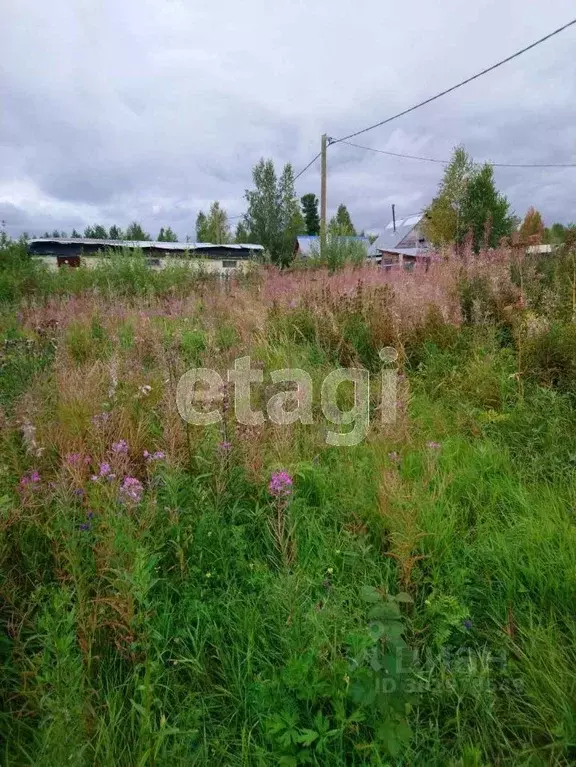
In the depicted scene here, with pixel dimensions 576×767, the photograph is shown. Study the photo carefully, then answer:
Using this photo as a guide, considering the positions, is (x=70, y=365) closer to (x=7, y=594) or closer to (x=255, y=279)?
(x=7, y=594)

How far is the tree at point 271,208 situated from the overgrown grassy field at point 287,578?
32.6m

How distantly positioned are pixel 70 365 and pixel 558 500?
134 inches

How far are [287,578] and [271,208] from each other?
35388mm

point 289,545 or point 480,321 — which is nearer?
point 289,545

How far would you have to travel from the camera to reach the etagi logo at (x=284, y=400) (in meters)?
2.53

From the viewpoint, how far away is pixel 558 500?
199 centimetres

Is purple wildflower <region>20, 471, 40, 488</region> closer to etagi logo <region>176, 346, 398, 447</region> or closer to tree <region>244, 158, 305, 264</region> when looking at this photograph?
etagi logo <region>176, 346, 398, 447</region>

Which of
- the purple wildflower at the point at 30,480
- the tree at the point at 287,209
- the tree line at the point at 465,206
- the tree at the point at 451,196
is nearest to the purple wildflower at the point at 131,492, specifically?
the purple wildflower at the point at 30,480

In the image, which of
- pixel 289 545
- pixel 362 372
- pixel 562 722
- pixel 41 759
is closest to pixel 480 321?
pixel 362 372

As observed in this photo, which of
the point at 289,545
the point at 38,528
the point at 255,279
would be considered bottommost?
the point at 289,545

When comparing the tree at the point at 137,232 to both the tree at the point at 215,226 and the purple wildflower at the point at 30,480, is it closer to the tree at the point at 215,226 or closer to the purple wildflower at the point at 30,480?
the tree at the point at 215,226

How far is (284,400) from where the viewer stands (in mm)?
2799

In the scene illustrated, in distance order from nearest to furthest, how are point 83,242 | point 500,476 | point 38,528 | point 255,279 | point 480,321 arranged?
point 38,528
point 500,476
point 480,321
point 255,279
point 83,242

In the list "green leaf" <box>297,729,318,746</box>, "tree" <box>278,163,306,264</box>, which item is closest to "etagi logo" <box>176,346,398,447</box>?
"green leaf" <box>297,729,318,746</box>
